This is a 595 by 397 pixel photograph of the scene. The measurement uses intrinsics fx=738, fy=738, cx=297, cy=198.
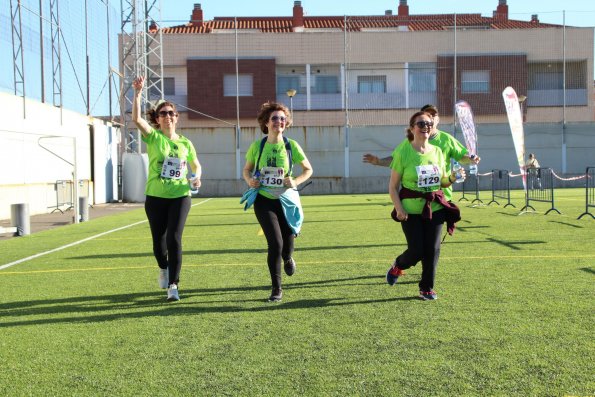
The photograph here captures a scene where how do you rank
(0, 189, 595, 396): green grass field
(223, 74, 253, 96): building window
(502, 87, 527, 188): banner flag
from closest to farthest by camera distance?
(0, 189, 595, 396): green grass field, (502, 87, 527, 188): banner flag, (223, 74, 253, 96): building window

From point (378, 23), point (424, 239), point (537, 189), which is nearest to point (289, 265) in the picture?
point (424, 239)

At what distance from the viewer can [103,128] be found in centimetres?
3070

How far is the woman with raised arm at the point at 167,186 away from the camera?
6977 millimetres

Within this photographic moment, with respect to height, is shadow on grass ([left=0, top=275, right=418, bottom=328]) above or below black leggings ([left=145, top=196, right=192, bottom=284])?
below

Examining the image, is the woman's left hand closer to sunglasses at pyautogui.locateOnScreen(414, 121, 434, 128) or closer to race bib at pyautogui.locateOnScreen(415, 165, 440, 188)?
race bib at pyautogui.locateOnScreen(415, 165, 440, 188)

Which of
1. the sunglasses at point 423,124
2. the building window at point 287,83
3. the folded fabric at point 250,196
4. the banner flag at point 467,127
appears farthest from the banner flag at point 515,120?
the building window at point 287,83

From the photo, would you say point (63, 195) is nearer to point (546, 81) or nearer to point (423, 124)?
point (423, 124)

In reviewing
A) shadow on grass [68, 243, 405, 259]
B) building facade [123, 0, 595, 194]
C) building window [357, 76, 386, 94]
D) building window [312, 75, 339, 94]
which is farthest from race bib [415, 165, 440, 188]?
building window [312, 75, 339, 94]

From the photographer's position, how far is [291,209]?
6984mm

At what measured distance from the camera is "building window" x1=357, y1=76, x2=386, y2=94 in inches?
1450

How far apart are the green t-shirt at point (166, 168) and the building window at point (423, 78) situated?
1237 inches

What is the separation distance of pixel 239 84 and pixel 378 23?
26.7 feet

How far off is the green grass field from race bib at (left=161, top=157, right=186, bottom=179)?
3.87 feet

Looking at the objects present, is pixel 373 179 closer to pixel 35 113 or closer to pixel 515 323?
pixel 35 113
